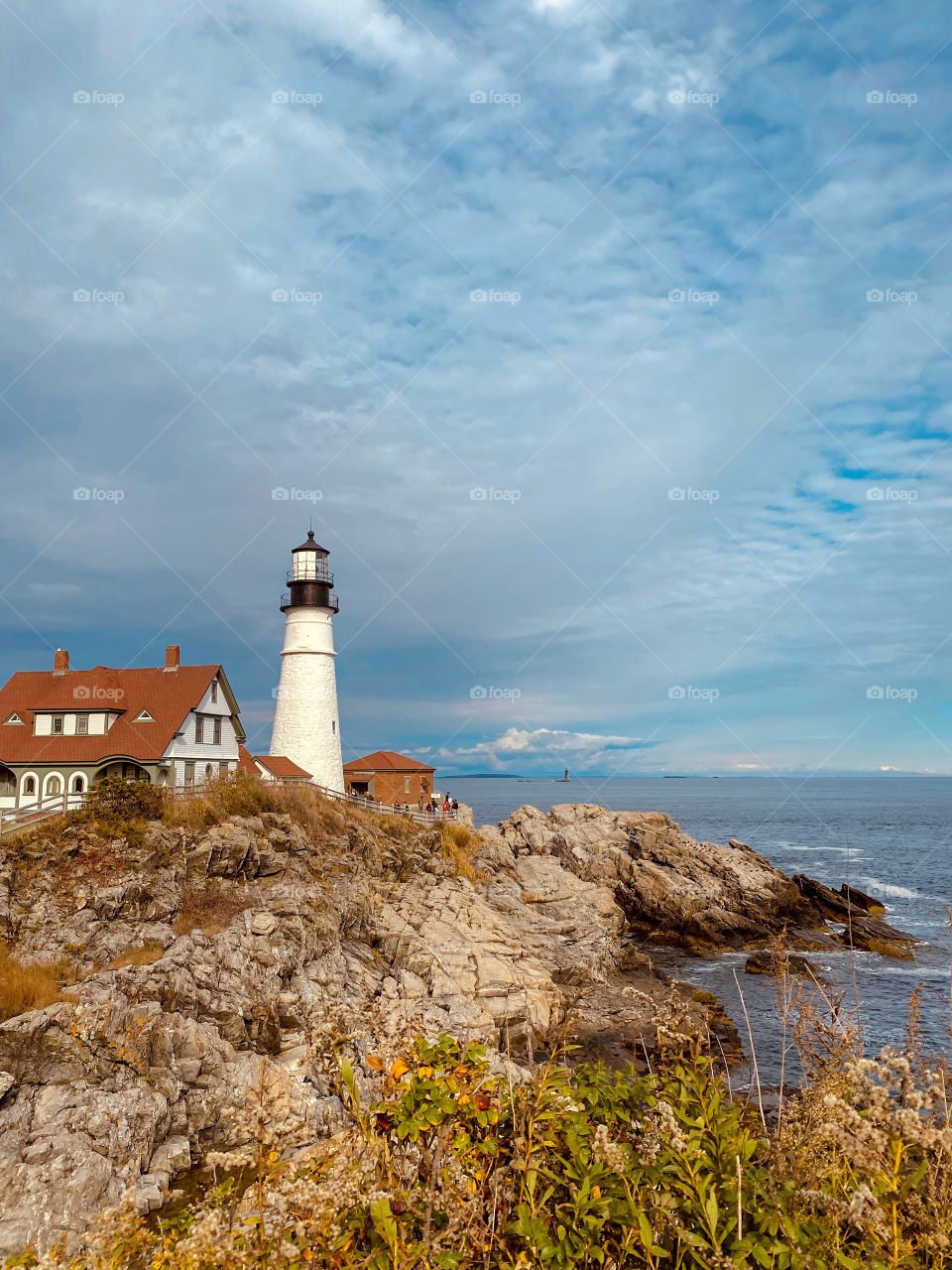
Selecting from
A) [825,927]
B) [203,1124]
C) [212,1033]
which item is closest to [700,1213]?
[203,1124]

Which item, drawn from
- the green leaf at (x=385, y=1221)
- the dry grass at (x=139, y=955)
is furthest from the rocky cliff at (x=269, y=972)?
the green leaf at (x=385, y=1221)

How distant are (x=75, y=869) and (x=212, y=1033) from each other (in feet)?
27.1

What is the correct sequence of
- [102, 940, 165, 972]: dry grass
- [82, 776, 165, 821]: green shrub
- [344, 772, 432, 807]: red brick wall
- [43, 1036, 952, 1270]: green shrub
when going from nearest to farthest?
[43, 1036, 952, 1270]: green shrub
[102, 940, 165, 972]: dry grass
[82, 776, 165, 821]: green shrub
[344, 772, 432, 807]: red brick wall

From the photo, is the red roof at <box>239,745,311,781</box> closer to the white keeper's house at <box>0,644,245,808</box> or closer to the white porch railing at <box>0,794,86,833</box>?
the white keeper's house at <box>0,644,245,808</box>

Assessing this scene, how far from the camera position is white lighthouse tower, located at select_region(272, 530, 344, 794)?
133 feet

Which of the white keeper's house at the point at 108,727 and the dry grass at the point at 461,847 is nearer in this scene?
the white keeper's house at the point at 108,727

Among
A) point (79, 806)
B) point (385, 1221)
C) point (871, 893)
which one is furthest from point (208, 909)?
point (871, 893)

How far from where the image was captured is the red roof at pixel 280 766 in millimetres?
38438

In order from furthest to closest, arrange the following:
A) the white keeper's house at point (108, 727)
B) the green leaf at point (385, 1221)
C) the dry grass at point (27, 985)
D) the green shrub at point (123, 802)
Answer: the white keeper's house at point (108, 727) → the green shrub at point (123, 802) → the dry grass at point (27, 985) → the green leaf at point (385, 1221)

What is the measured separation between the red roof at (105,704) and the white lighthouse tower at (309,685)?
5247mm

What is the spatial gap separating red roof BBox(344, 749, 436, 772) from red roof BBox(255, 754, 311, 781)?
31.8 feet

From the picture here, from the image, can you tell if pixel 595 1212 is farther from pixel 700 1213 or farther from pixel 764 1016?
pixel 764 1016

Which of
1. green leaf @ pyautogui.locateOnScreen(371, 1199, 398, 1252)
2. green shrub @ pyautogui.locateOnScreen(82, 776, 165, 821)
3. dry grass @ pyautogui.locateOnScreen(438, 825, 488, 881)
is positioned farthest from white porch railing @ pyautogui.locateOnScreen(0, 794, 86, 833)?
green leaf @ pyautogui.locateOnScreen(371, 1199, 398, 1252)

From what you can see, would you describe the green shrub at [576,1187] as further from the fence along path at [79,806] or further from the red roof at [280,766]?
the red roof at [280,766]
